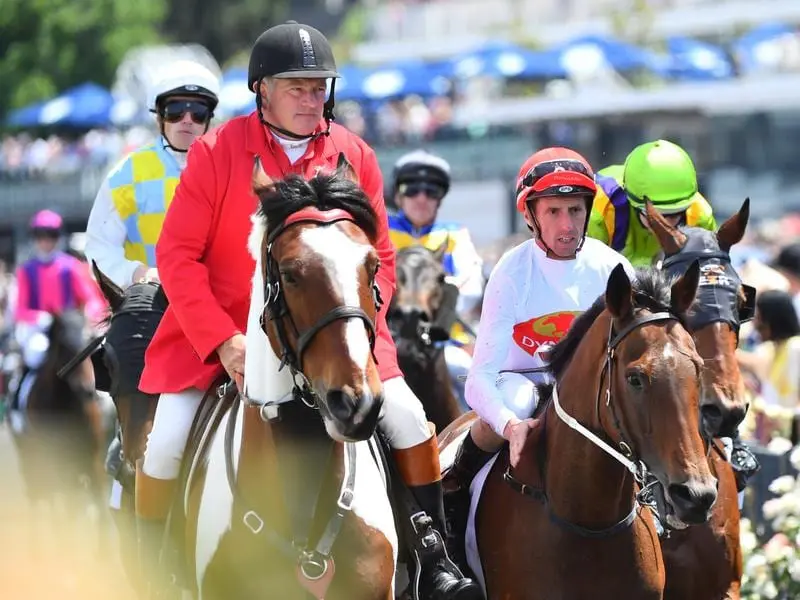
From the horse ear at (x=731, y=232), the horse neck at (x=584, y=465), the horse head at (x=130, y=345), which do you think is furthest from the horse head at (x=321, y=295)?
the horse head at (x=130, y=345)

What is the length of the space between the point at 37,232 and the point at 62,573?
11.1 feet

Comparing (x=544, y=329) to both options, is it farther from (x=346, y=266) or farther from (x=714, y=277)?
(x=346, y=266)

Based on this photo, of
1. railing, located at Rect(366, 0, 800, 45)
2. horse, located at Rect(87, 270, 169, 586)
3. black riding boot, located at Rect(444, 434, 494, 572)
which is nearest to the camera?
black riding boot, located at Rect(444, 434, 494, 572)

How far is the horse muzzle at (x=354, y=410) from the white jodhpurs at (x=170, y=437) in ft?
3.94

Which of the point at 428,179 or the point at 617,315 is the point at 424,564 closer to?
the point at 617,315

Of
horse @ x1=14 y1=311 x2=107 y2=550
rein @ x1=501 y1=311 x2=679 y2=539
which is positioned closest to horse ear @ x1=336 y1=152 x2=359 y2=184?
Result: rein @ x1=501 y1=311 x2=679 y2=539

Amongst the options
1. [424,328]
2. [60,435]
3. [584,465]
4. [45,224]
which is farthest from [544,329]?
[45,224]

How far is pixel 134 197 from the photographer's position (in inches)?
287

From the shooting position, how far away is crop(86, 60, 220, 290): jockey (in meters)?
7.27

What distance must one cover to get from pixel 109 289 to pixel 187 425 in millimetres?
1888

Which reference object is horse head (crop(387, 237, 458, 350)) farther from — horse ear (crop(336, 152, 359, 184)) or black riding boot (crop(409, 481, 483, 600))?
horse ear (crop(336, 152, 359, 184))

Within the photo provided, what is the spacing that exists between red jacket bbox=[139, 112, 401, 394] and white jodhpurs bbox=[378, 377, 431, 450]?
7 centimetres

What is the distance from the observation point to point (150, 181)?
7277 mm

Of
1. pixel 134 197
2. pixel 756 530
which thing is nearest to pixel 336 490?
pixel 134 197
